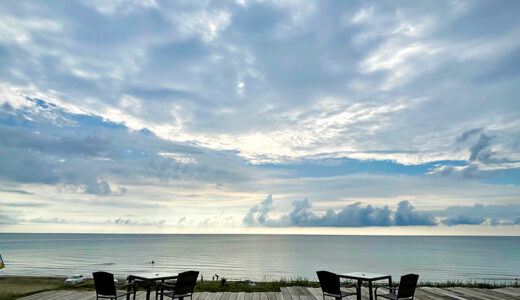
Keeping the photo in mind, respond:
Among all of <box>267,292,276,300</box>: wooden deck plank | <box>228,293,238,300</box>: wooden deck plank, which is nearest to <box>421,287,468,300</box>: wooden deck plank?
<box>267,292,276,300</box>: wooden deck plank

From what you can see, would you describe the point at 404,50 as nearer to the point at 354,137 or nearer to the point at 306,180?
the point at 354,137

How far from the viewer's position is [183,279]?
521 cm

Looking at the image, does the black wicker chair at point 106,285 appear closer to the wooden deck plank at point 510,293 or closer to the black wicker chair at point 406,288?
the black wicker chair at point 406,288

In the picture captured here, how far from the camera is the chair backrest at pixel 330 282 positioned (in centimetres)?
520

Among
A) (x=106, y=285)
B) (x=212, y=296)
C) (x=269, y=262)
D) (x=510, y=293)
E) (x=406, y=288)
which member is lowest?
(x=269, y=262)

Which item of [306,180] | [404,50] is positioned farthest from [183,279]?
[306,180]

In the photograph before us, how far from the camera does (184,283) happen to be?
526cm

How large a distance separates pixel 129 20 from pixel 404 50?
30.8ft

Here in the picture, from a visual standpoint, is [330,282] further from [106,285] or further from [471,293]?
[471,293]

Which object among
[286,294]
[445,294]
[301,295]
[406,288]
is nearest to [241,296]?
[286,294]

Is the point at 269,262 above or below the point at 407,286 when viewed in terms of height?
below

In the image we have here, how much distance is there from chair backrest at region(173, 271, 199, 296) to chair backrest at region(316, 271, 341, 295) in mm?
2060

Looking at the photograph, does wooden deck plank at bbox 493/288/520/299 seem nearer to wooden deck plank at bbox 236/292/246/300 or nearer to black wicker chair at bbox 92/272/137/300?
wooden deck plank at bbox 236/292/246/300

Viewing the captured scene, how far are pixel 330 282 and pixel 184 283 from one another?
2.35m
